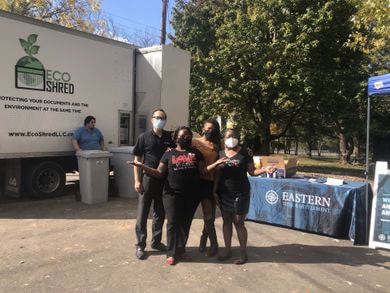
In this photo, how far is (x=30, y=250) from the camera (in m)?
5.82

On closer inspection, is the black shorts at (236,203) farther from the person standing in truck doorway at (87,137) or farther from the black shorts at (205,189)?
the person standing in truck doorway at (87,137)

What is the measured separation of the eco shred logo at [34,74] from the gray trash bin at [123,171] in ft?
5.86

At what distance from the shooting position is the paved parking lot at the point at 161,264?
15.5 ft

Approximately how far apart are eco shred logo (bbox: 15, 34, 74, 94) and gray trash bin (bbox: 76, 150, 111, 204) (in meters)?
1.47

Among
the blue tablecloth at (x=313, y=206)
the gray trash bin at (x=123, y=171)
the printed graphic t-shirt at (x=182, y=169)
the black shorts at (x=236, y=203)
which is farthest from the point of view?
the gray trash bin at (x=123, y=171)

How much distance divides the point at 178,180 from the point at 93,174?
4.27 metres

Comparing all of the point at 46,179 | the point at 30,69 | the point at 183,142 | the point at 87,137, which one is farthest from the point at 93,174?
the point at 183,142

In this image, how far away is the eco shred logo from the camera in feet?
27.9

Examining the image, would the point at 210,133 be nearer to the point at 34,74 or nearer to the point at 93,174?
the point at 93,174

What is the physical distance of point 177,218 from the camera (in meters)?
5.38

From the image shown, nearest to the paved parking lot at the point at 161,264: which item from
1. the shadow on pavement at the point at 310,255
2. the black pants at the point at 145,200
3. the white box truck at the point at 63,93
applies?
the shadow on pavement at the point at 310,255

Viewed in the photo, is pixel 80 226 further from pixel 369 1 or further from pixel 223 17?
pixel 223 17

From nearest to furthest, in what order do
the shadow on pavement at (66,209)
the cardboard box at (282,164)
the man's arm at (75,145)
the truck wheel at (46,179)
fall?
the cardboard box at (282,164)
the shadow on pavement at (66,209)
the truck wheel at (46,179)
the man's arm at (75,145)

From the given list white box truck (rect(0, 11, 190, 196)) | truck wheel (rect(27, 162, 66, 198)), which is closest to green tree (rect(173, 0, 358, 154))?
white box truck (rect(0, 11, 190, 196))
